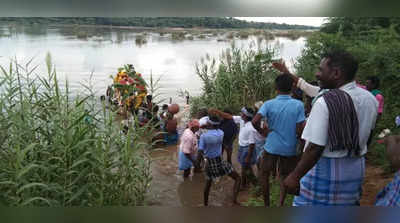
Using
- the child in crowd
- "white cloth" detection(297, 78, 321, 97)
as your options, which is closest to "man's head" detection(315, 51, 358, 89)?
"white cloth" detection(297, 78, 321, 97)

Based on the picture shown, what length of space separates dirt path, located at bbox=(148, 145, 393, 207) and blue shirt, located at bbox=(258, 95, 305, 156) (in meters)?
1.16

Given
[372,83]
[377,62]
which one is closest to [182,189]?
[372,83]

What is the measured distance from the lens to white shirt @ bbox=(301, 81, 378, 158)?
5.09ft

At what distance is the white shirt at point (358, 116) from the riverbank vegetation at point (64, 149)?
1305 mm

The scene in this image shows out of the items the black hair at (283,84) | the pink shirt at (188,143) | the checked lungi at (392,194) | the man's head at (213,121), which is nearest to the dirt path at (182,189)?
the pink shirt at (188,143)

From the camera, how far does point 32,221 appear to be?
0.36 metres

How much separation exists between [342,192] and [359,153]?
0.22m

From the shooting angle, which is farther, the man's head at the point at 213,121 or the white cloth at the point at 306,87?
the man's head at the point at 213,121

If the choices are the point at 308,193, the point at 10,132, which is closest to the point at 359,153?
the point at 308,193

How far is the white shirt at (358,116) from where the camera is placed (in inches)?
61.1

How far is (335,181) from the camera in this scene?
169 cm

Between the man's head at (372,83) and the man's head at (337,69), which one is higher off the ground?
the man's head at (337,69)

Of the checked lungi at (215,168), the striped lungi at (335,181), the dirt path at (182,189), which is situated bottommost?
the dirt path at (182,189)

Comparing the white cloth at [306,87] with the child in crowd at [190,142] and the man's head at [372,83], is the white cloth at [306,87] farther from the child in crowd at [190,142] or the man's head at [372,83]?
the man's head at [372,83]
